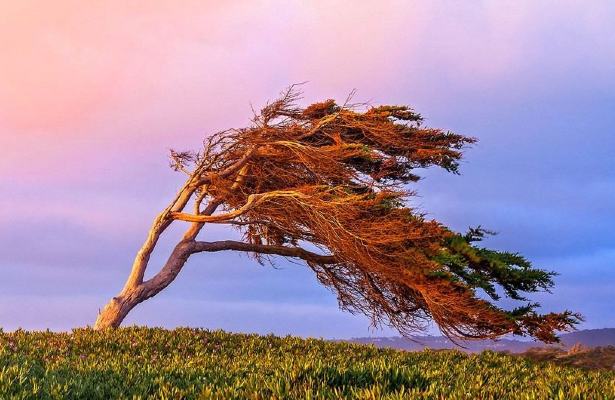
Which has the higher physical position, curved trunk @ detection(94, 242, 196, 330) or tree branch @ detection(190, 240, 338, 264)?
tree branch @ detection(190, 240, 338, 264)

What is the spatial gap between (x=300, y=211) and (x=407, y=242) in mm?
3431

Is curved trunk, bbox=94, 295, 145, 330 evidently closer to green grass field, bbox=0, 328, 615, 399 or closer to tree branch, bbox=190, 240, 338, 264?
tree branch, bbox=190, 240, 338, 264

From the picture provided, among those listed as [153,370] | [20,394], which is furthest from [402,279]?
[20,394]

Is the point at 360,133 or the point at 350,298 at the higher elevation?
the point at 360,133

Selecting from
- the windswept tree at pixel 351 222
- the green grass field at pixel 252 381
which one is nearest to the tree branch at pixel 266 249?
the windswept tree at pixel 351 222

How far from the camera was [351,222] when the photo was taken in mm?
18594

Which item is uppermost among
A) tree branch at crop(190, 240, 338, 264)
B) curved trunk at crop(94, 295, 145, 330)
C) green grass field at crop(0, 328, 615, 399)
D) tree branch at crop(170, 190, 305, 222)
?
tree branch at crop(170, 190, 305, 222)

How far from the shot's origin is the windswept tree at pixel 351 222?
57.6 feet

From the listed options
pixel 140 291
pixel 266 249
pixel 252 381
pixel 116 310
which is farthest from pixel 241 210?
pixel 252 381

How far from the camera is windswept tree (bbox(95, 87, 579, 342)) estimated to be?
1755 cm

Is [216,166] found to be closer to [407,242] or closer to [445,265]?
[407,242]

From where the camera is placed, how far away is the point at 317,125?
21.7 meters

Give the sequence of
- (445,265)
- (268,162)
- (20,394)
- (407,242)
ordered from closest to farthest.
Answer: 1. (20,394)
2. (445,265)
3. (407,242)
4. (268,162)

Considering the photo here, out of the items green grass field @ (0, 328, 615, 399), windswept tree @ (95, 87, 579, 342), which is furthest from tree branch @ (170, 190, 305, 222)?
green grass field @ (0, 328, 615, 399)
